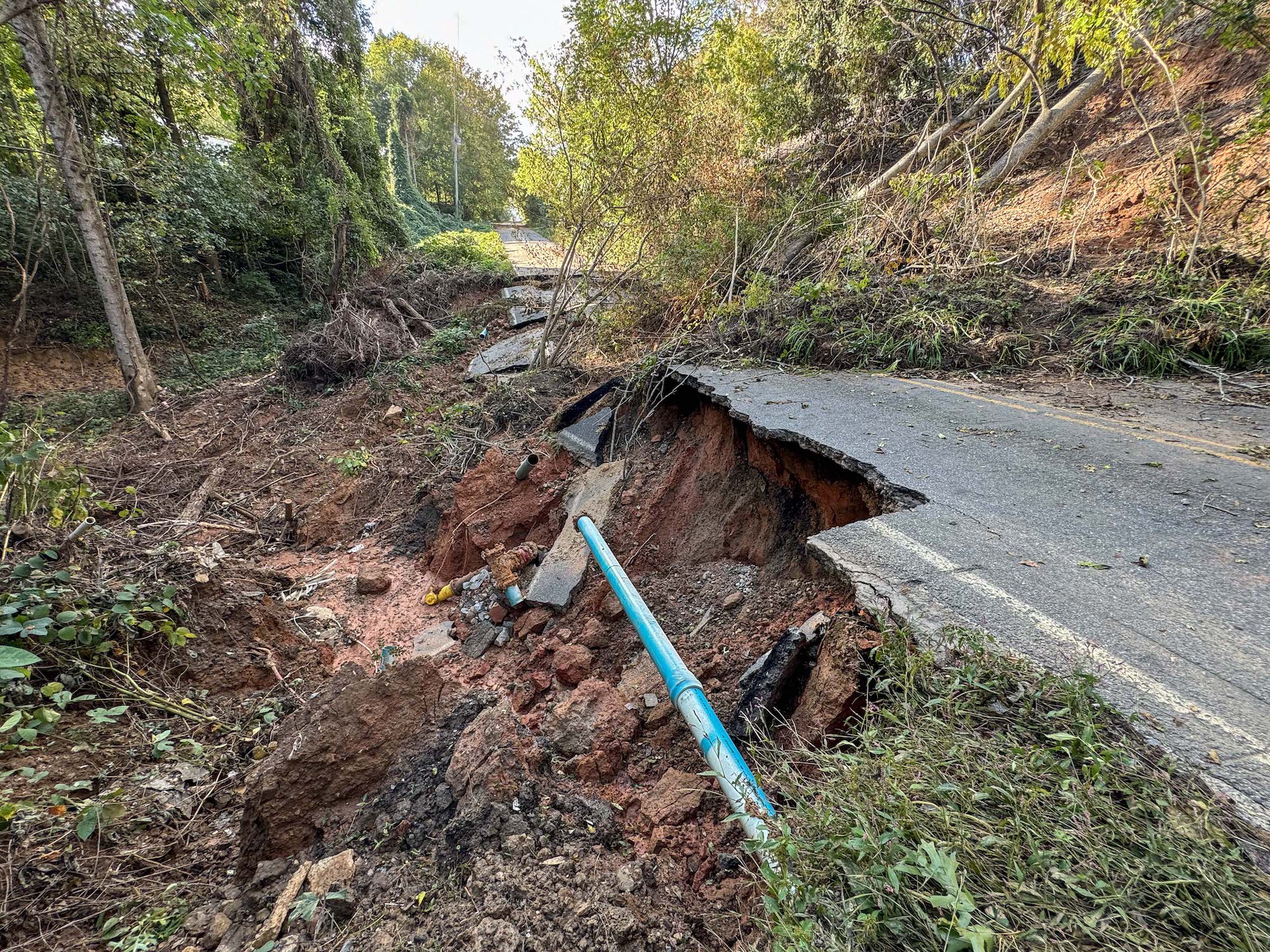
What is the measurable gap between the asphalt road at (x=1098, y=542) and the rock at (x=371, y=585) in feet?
10.8

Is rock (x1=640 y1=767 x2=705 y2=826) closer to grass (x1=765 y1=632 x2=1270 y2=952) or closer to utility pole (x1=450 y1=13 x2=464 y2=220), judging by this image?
grass (x1=765 y1=632 x2=1270 y2=952)

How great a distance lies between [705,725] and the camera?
188cm

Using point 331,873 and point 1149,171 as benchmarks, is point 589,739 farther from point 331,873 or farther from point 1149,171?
point 1149,171

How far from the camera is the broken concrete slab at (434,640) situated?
3.83m

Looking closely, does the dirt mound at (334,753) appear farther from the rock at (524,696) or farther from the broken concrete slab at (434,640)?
the broken concrete slab at (434,640)

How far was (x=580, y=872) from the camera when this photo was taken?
1.60 m

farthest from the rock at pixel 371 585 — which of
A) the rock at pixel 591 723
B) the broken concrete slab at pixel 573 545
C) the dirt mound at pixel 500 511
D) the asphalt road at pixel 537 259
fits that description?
the asphalt road at pixel 537 259

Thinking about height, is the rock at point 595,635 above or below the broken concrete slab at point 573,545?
below

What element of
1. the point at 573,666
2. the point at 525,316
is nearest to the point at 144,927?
the point at 573,666

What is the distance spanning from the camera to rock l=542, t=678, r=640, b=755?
2.38 metres

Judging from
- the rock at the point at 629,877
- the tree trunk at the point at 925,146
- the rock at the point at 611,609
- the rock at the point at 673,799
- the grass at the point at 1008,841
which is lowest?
the rock at the point at 611,609

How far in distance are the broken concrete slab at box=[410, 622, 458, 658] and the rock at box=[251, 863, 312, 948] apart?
2.05 meters

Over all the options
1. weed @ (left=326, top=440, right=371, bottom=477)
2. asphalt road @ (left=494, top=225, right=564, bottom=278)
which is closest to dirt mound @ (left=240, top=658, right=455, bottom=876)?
weed @ (left=326, top=440, right=371, bottom=477)

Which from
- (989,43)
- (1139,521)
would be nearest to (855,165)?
(989,43)
